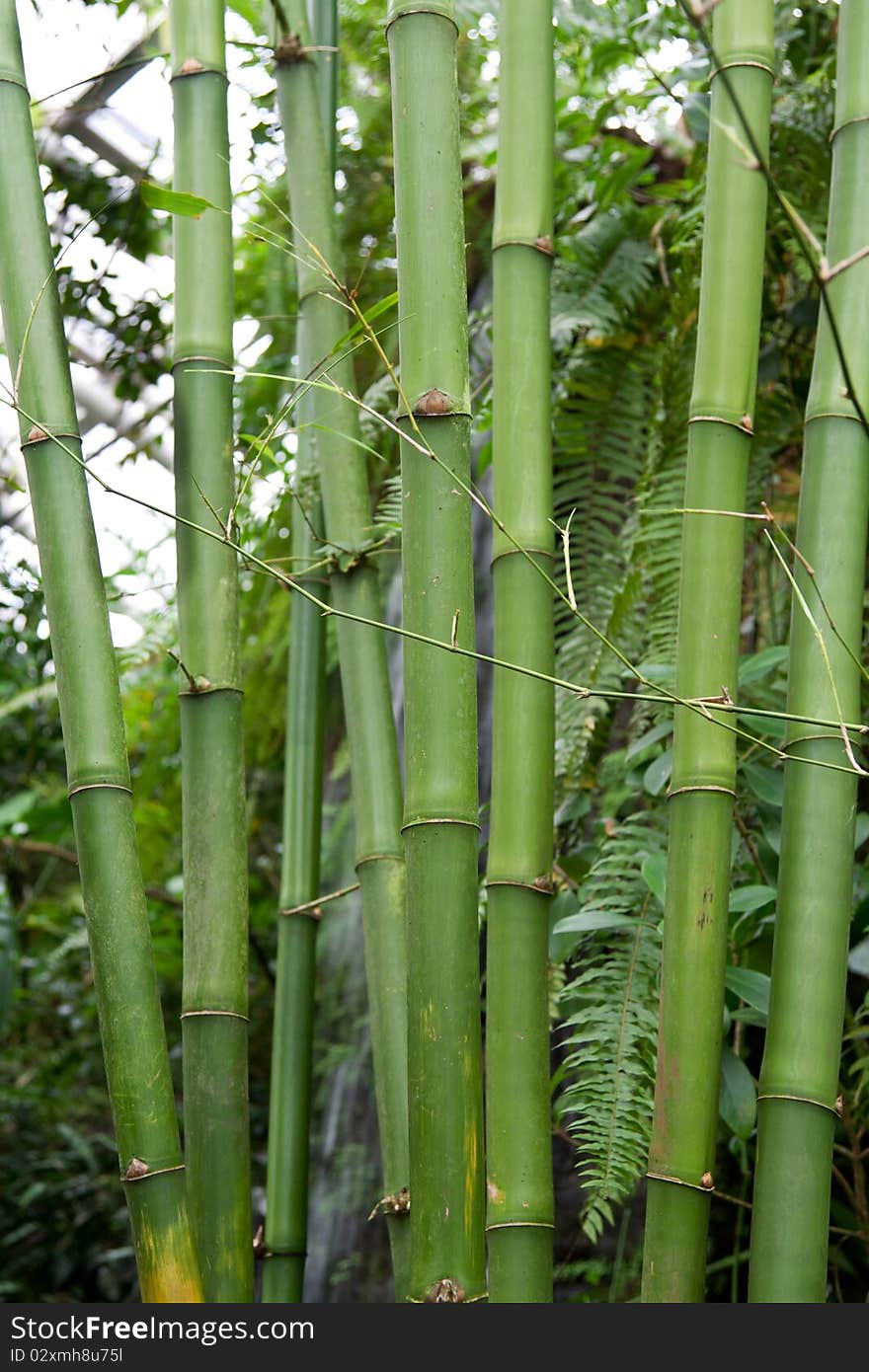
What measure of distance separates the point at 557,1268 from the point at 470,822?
42.8 inches

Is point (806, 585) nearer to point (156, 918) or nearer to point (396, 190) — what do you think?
point (396, 190)

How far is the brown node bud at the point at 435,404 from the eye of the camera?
75cm

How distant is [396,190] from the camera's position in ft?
2.54

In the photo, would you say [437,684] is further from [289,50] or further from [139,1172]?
[289,50]

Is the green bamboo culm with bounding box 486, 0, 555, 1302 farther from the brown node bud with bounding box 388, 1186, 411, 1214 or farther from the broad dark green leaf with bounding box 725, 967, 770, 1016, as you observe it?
the broad dark green leaf with bounding box 725, 967, 770, 1016

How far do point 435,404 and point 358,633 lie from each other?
218 mm

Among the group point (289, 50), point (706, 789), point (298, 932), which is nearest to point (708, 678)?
point (706, 789)

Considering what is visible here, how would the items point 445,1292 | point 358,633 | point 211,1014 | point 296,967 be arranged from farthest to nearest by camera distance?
point 296,967 → point 358,633 → point 211,1014 → point 445,1292

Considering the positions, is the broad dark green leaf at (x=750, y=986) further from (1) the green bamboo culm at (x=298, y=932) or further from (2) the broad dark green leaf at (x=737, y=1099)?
(1) the green bamboo culm at (x=298, y=932)

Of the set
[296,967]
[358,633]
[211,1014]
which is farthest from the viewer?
[296,967]

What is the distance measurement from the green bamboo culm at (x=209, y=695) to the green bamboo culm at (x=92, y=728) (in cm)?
4

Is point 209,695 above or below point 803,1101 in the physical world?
above

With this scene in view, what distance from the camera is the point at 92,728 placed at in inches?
30.0

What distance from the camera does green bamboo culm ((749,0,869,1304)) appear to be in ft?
2.25
